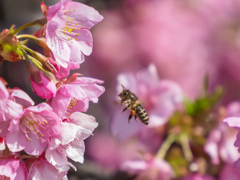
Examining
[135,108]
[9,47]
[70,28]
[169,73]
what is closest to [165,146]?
[135,108]

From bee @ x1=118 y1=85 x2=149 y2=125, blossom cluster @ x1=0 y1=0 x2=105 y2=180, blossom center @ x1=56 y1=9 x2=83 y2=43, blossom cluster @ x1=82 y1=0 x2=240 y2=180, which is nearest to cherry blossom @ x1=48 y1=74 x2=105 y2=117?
blossom cluster @ x1=0 y1=0 x2=105 y2=180

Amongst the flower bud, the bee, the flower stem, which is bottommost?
the flower bud

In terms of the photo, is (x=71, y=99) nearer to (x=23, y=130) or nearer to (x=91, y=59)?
(x=23, y=130)

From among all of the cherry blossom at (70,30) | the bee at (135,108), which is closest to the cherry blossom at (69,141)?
the cherry blossom at (70,30)

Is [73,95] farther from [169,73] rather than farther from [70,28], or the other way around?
[169,73]

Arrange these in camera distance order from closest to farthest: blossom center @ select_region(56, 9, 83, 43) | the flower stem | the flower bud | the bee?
1. the flower bud
2. blossom center @ select_region(56, 9, 83, 43)
3. the bee
4. the flower stem

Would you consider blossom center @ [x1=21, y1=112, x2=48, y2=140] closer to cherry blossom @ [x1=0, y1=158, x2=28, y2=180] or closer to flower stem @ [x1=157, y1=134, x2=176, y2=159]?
cherry blossom @ [x1=0, y1=158, x2=28, y2=180]

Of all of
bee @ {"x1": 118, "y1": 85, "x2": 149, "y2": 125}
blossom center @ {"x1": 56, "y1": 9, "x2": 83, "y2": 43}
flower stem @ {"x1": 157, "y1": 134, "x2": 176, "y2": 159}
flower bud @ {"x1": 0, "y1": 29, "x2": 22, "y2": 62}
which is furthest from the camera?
flower stem @ {"x1": 157, "y1": 134, "x2": 176, "y2": 159}
